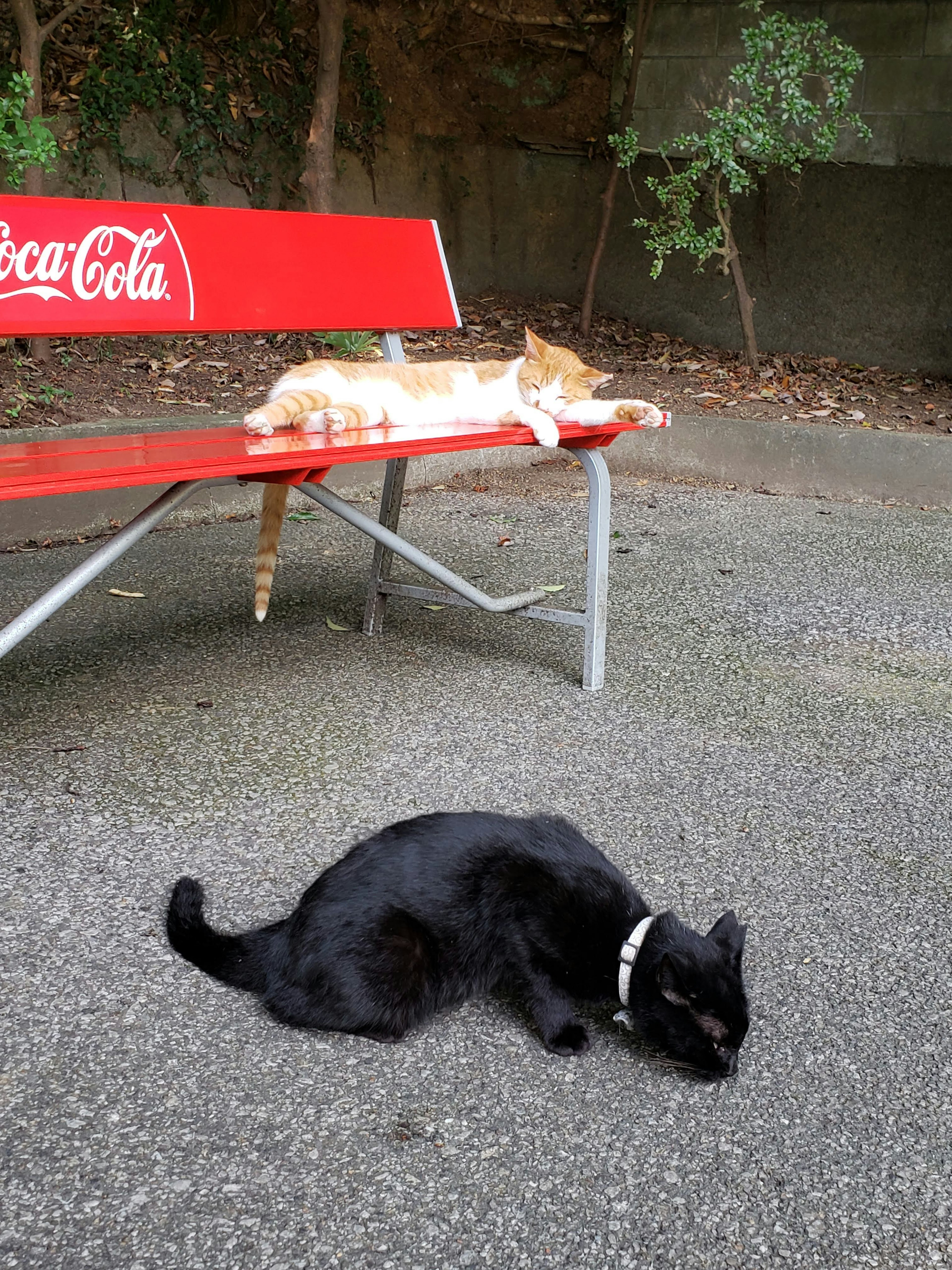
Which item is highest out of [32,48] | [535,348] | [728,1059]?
[32,48]

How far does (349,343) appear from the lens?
6.17 meters

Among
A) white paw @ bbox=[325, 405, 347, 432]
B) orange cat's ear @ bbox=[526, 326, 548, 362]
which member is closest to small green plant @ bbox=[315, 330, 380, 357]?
orange cat's ear @ bbox=[526, 326, 548, 362]

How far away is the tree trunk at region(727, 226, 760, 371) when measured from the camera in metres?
6.90

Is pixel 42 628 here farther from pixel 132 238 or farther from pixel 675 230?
pixel 675 230

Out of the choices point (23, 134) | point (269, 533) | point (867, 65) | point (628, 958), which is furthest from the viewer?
point (867, 65)

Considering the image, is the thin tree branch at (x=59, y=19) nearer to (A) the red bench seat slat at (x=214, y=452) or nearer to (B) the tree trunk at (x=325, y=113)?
(B) the tree trunk at (x=325, y=113)

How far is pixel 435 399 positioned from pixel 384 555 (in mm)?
550

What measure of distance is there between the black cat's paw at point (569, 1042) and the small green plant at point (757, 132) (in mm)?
5280

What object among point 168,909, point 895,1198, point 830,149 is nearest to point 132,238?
point 168,909

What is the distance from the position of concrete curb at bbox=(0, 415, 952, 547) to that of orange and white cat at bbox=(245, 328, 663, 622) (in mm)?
1691

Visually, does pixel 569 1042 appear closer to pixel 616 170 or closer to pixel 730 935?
pixel 730 935

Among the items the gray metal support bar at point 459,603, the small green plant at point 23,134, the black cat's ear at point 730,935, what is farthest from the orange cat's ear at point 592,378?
the small green plant at point 23,134

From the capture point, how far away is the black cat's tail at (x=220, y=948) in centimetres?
193

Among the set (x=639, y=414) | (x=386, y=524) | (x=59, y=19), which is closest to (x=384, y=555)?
(x=386, y=524)
